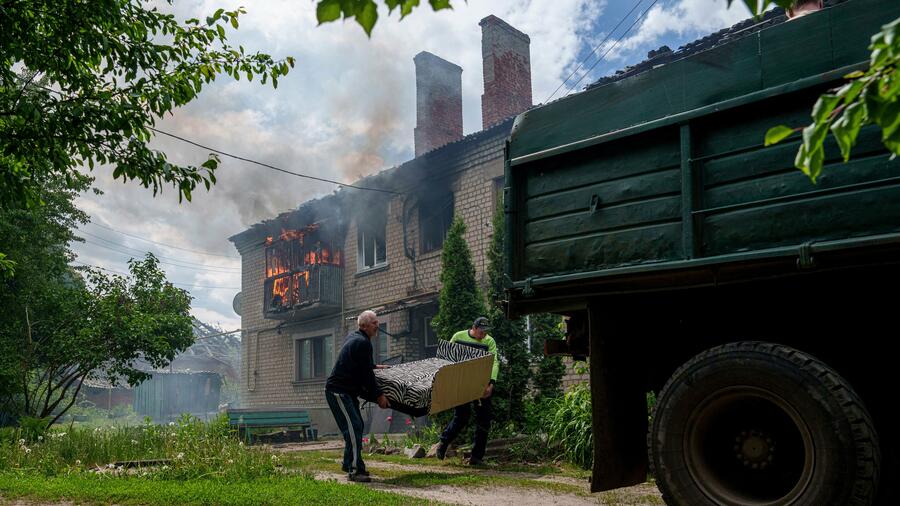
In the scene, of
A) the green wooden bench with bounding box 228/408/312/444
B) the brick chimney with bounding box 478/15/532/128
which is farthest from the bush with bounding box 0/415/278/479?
the brick chimney with bounding box 478/15/532/128

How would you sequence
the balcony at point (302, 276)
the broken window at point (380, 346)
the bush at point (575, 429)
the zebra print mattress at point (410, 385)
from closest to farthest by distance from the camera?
the zebra print mattress at point (410, 385) → the bush at point (575, 429) → the broken window at point (380, 346) → the balcony at point (302, 276)

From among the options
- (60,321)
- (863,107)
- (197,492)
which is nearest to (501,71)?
(60,321)

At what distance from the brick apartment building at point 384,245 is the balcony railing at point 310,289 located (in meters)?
0.03

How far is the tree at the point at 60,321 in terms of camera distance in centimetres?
1167

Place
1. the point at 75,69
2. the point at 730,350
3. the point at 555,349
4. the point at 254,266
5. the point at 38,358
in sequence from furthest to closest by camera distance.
Answer: the point at 254,266
the point at 38,358
the point at 75,69
the point at 555,349
the point at 730,350

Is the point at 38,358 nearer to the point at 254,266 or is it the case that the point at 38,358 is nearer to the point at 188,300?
the point at 188,300

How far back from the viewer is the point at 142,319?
1236cm

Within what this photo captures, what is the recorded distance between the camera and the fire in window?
71.4 feet

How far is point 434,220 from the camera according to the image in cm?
1928

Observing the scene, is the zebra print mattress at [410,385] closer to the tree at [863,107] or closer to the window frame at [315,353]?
the tree at [863,107]

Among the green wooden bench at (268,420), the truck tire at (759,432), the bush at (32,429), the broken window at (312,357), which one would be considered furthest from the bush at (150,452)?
the broken window at (312,357)

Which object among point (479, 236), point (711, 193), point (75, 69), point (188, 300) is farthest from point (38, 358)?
point (711, 193)

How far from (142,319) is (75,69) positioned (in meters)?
6.71

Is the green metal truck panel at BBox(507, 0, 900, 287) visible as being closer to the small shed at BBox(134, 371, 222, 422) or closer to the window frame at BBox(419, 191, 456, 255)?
the window frame at BBox(419, 191, 456, 255)
